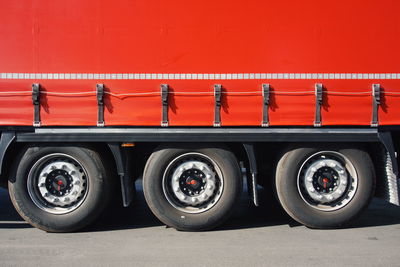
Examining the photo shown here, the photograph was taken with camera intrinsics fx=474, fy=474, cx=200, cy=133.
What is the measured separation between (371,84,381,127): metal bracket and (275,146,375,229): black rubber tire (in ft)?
1.34

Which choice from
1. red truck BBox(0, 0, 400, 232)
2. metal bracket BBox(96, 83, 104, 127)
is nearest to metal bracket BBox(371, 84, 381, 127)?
red truck BBox(0, 0, 400, 232)

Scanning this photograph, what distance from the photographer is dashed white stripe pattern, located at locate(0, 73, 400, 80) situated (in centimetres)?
569

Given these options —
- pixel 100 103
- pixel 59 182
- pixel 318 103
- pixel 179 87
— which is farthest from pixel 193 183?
pixel 318 103

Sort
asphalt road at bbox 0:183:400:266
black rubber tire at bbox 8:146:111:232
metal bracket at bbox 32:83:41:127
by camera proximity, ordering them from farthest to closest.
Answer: black rubber tire at bbox 8:146:111:232, metal bracket at bbox 32:83:41:127, asphalt road at bbox 0:183:400:266

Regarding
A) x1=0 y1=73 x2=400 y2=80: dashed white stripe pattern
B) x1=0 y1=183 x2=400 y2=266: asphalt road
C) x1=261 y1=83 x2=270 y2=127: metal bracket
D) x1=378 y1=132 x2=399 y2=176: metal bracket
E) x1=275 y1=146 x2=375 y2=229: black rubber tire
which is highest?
x1=0 y1=73 x2=400 y2=80: dashed white stripe pattern

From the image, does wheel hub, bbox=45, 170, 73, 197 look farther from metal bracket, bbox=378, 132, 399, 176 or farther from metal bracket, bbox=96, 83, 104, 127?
metal bracket, bbox=378, 132, 399, 176

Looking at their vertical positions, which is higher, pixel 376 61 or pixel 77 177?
pixel 376 61

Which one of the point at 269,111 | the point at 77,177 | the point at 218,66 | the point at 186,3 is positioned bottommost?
the point at 77,177

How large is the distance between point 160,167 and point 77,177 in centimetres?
104

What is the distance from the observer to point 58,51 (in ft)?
18.7

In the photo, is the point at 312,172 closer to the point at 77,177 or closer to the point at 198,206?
the point at 198,206

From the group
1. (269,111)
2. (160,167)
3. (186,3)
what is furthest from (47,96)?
(269,111)

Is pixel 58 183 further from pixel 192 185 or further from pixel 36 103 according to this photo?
pixel 192 185

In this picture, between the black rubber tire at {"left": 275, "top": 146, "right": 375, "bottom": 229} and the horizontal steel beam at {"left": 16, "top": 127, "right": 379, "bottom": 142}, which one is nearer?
the horizontal steel beam at {"left": 16, "top": 127, "right": 379, "bottom": 142}
